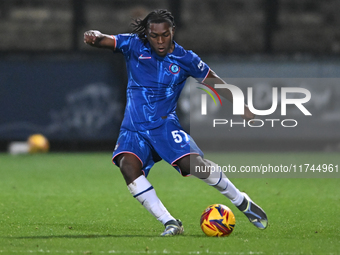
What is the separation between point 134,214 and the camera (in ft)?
21.7

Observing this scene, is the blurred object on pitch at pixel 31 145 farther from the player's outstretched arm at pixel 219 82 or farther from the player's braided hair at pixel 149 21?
the player's outstretched arm at pixel 219 82

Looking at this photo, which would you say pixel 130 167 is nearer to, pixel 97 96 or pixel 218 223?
pixel 218 223

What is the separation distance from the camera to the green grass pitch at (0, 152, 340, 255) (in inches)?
185

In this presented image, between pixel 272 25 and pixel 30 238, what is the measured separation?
12510 millimetres

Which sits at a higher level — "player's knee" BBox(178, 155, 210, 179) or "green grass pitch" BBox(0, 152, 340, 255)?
"player's knee" BBox(178, 155, 210, 179)

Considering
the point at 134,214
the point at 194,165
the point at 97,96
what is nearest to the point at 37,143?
the point at 97,96

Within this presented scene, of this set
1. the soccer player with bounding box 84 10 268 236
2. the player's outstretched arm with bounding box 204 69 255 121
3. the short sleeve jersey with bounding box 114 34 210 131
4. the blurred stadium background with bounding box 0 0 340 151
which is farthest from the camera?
the blurred stadium background with bounding box 0 0 340 151

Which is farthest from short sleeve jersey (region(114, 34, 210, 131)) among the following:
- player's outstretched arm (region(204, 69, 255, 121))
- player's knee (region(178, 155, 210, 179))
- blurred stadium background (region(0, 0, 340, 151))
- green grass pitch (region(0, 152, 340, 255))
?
blurred stadium background (region(0, 0, 340, 151))

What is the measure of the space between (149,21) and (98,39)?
1.56 ft

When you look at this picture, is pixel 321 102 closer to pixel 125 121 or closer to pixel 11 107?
pixel 11 107

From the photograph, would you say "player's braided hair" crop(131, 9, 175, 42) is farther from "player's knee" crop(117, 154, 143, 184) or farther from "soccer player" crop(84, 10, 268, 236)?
"player's knee" crop(117, 154, 143, 184)

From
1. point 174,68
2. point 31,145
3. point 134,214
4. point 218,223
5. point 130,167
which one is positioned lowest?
point 31,145

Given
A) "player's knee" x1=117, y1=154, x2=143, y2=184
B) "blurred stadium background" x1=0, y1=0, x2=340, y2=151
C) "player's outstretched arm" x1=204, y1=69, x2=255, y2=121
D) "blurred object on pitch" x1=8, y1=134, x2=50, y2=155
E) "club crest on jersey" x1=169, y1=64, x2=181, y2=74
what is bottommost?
"blurred object on pitch" x1=8, y1=134, x2=50, y2=155

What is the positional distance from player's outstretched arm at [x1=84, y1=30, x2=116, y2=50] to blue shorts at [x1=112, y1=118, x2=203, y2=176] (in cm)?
77
